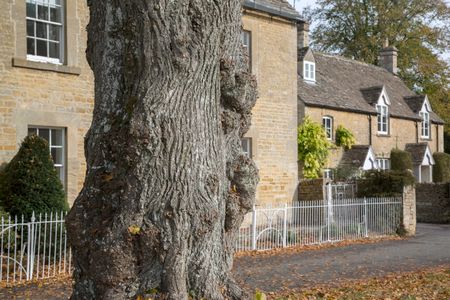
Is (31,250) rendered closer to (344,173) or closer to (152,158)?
(152,158)

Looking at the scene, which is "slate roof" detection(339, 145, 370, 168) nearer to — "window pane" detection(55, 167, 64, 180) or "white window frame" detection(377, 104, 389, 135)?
"white window frame" detection(377, 104, 389, 135)

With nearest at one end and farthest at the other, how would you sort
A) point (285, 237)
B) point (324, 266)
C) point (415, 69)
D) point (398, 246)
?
1. point (324, 266)
2. point (285, 237)
3. point (398, 246)
4. point (415, 69)

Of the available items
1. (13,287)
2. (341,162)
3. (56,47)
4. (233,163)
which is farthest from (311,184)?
(233,163)

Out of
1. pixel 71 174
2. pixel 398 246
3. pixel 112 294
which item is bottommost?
pixel 398 246

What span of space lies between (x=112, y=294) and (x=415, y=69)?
42.4m

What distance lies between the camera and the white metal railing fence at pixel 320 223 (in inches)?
627

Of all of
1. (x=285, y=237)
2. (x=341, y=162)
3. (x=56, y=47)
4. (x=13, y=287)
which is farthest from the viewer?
(x=341, y=162)

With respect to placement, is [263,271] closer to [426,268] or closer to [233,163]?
[426,268]

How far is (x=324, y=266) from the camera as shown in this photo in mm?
12938

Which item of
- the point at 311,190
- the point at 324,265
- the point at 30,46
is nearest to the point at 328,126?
the point at 311,190

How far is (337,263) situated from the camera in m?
13.5

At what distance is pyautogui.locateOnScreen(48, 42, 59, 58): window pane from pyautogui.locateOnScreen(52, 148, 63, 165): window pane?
218 centimetres

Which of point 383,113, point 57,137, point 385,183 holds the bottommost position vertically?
point 385,183

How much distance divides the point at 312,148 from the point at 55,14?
1340cm
